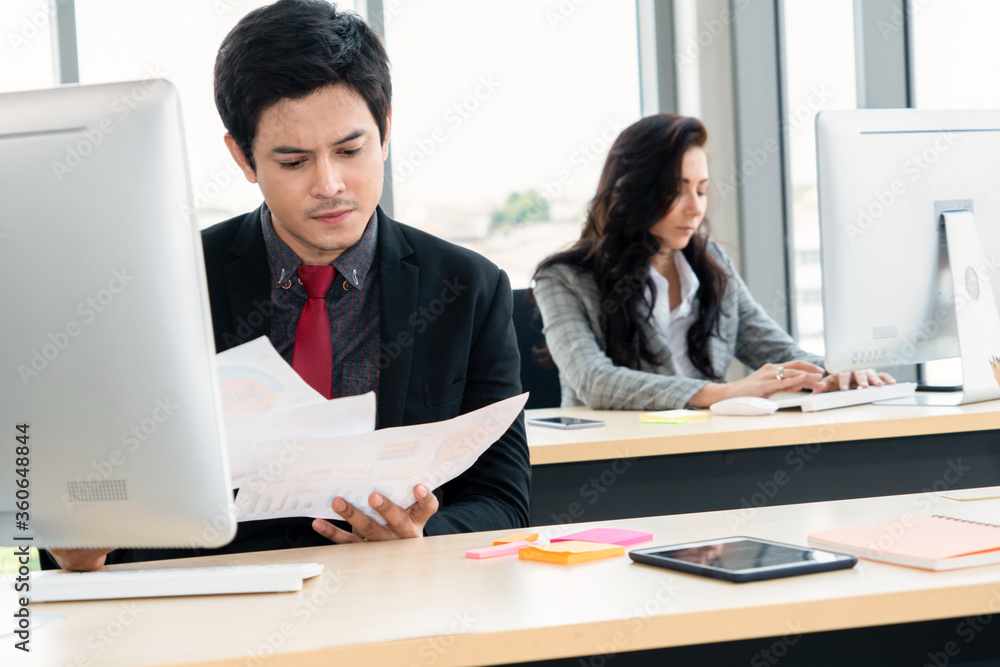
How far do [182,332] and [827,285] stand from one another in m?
1.22

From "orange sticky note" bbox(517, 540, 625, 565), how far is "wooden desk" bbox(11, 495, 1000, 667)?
0.05ft

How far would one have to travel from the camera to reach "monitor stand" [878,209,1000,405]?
5.53 feet

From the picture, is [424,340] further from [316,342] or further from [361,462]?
[361,462]

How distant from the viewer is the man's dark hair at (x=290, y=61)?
1.26 m

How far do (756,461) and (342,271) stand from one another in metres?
0.82

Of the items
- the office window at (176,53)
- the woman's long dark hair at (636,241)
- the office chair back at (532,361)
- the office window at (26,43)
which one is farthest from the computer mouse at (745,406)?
the office window at (26,43)

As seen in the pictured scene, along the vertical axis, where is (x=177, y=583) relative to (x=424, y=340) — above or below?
below

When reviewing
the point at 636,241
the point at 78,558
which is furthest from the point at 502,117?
the point at 78,558

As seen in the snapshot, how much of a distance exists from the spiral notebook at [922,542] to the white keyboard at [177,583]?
0.53 meters

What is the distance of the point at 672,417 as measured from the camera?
6.03 feet

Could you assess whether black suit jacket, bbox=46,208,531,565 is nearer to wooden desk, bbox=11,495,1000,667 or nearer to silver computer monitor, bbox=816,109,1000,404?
wooden desk, bbox=11,495,1000,667

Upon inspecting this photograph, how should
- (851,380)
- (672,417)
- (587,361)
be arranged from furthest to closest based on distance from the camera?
(587,361) < (851,380) < (672,417)

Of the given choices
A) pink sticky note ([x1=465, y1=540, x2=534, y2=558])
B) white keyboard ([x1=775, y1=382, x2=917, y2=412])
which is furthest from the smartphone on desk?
pink sticky note ([x1=465, y1=540, x2=534, y2=558])

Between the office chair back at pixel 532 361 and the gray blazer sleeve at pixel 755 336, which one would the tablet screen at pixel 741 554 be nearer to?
Result: the office chair back at pixel 532 361
